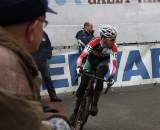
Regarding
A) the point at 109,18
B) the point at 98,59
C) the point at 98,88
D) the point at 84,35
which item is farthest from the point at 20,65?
the point at 109,18

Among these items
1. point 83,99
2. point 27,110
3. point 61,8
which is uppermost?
point 27,110

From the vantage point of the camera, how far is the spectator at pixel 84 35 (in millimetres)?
14236

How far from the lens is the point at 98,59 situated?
34.1 ft

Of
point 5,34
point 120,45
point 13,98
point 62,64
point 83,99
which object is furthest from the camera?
point 120,45

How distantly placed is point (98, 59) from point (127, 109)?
2305 millimetres

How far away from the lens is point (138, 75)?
1543cm

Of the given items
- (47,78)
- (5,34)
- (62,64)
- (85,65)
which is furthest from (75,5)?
(5,34)

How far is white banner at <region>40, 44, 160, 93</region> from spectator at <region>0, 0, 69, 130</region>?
40.7 ft

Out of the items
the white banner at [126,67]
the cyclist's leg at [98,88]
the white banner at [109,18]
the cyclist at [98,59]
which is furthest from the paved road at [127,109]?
the white banner at [109,18]

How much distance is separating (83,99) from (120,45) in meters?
5.30

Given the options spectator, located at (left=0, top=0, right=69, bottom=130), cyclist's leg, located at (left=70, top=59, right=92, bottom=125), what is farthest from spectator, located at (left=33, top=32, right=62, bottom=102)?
spectator, located at (left=0, top=0, right=69, bottom=130)

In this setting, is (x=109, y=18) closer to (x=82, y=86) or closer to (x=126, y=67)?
(x=126, y=67)

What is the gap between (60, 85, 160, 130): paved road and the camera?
10680mm

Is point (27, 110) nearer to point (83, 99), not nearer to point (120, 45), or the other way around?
point (83, 99)
